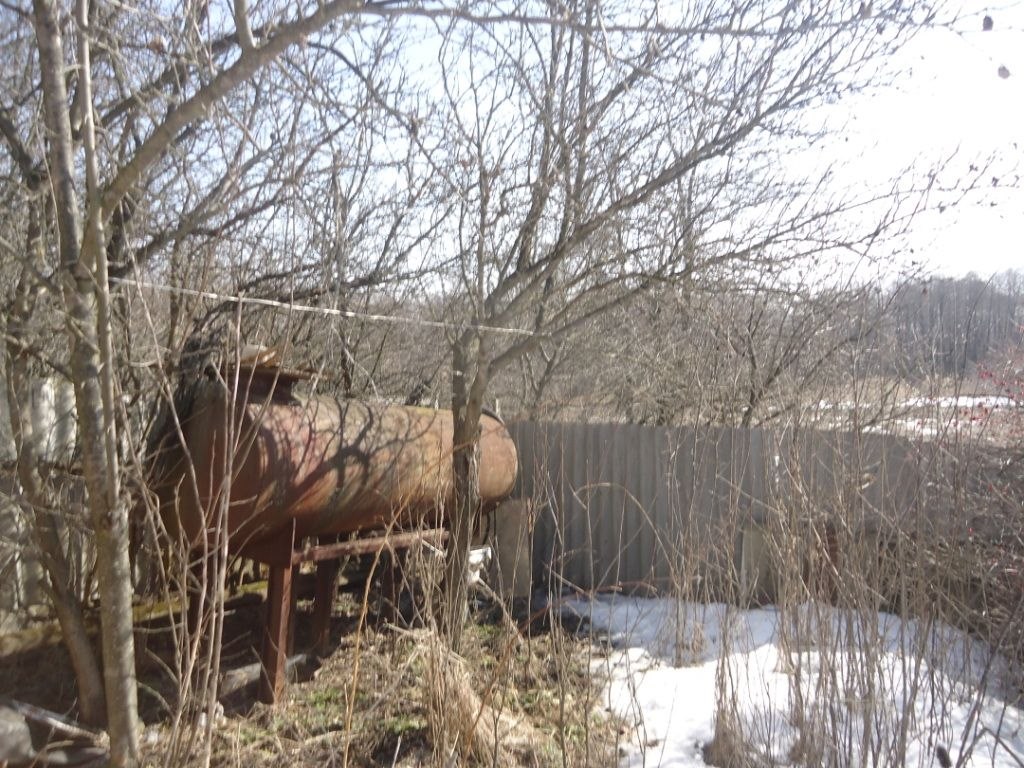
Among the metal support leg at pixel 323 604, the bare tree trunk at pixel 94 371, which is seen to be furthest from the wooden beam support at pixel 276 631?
the bare tree trunk at pixel 94 371

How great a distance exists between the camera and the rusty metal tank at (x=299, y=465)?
475cm

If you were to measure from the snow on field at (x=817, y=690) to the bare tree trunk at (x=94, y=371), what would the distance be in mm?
1875

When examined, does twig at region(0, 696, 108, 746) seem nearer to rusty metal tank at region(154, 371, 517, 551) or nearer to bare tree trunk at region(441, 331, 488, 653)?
rusty metal tank at region(154, 371, 517, 551)

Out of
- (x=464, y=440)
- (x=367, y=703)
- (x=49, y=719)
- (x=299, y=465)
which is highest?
(x=464, y=440)

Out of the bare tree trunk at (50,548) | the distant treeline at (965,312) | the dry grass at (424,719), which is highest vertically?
the distant treeline at (965,312)

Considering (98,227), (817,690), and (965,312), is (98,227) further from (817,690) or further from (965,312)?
(965,312)

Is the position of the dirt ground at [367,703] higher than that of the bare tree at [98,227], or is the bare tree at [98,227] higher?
the bare tree at [98,227]

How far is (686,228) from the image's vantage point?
6.10m

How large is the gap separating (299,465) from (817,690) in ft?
10.1

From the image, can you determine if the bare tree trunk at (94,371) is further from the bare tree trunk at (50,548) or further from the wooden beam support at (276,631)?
the wooden beam support at (276,631)

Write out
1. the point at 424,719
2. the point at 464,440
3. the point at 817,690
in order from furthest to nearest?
the point at 464,440 < the point at 424,719 < the point at 817,690

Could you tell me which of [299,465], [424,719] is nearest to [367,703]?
[424,719]

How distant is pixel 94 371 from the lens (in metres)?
3.30

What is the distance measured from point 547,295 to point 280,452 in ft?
9.01
